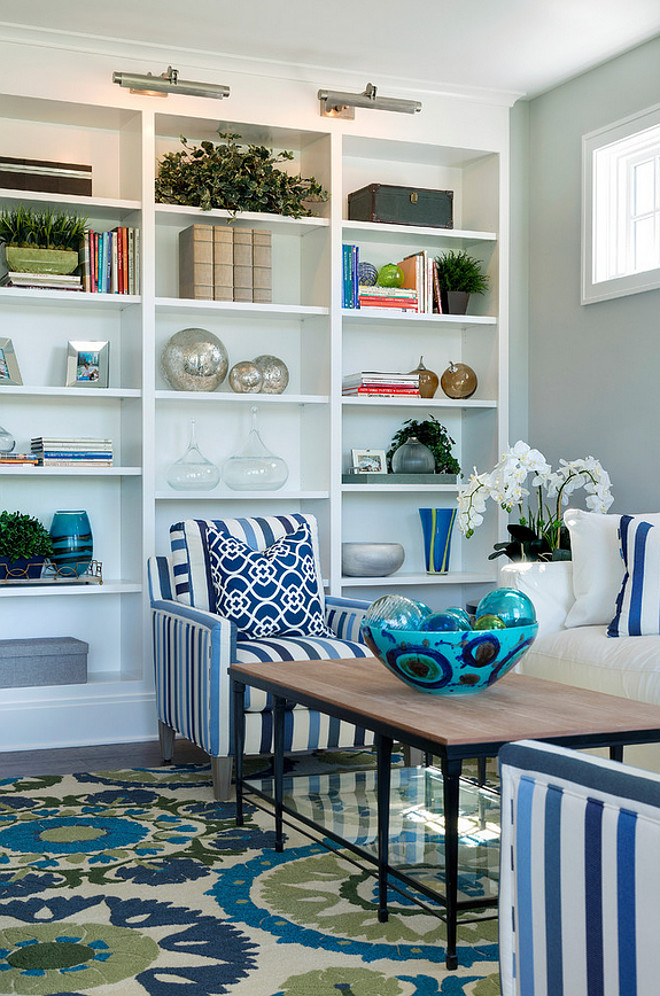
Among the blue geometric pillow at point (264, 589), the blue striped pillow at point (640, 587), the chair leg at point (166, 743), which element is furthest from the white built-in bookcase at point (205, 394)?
the blue striped pillow at point (640, 587)

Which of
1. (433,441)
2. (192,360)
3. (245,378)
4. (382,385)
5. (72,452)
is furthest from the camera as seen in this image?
(433,441)

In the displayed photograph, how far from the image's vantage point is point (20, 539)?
14.5 feet

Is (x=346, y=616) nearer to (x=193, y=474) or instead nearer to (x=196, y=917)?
(x=193, y=474)

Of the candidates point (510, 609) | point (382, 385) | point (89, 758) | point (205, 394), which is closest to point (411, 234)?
point (382, 385)

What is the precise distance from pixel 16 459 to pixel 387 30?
2281 millimetres

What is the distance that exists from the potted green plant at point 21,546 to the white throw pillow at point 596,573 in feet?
6.94

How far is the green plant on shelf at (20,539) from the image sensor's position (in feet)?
14.4

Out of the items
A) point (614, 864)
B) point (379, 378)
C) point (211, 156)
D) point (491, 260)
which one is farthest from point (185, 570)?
point (614, 864)

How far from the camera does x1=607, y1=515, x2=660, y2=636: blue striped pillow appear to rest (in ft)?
11.6

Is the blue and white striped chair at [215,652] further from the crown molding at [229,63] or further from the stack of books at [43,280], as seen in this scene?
the crown molding at [229,63]

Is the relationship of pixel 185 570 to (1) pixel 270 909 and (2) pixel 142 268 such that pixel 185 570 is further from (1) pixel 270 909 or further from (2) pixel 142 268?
(1) pixel 270 909

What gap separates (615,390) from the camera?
4.70 m

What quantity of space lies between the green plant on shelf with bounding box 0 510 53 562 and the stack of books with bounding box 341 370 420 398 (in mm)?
1517

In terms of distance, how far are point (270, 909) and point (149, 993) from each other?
51cm
